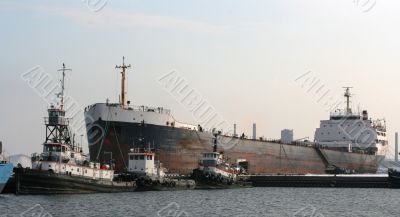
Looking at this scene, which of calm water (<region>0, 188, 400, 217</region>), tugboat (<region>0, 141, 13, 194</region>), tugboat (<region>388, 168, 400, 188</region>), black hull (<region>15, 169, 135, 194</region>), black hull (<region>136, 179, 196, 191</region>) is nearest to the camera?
calm water (<region>0, 188, 400, 217</region>)

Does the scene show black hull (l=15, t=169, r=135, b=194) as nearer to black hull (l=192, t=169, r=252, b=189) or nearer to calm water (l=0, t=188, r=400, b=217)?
calm water (l=0, t=188, r=400, b=217)

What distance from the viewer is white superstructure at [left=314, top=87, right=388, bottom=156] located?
11200cm

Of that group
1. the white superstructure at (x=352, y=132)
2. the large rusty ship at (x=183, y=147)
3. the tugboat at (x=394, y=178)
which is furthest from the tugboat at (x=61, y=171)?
the white superstructure at (x=352, y=132)

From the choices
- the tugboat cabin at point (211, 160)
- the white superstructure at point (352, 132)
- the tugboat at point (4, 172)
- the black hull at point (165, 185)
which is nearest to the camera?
the tugboat at point (4, 172)

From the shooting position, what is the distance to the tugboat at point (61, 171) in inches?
2029

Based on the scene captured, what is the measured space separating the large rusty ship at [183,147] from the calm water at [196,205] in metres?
10.1

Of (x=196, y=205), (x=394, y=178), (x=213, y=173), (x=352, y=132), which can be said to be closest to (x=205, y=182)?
(x=213, y=173)

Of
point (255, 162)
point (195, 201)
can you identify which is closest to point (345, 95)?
point (255, 162)

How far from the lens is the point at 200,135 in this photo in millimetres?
73688

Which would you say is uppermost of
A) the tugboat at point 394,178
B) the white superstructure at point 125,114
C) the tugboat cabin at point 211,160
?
the white superstructure at point 125,114

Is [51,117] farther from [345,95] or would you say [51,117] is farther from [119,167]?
[345,95]

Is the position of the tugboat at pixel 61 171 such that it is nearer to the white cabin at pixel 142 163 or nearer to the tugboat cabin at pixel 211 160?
the white cabin at pixel 142 163

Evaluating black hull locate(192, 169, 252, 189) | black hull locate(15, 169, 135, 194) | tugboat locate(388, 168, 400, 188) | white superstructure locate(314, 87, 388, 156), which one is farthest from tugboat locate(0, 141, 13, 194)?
white superstructure locate(314, 87, 388, 156)

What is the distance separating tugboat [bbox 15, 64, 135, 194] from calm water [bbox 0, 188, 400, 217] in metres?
1.55
